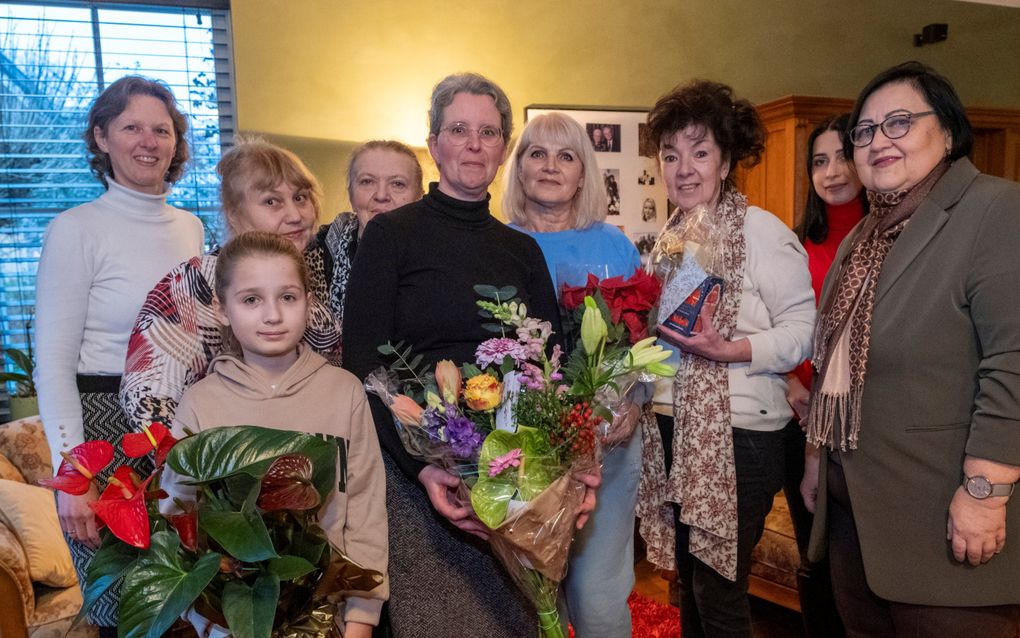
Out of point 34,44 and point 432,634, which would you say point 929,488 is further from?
point 34,44

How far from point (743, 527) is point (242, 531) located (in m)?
1.35

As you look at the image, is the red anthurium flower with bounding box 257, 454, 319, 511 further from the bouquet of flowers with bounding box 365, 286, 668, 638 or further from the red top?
the red top

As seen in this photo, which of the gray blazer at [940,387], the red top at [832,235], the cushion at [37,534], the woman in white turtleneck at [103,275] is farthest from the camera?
the cushion at [37,534]

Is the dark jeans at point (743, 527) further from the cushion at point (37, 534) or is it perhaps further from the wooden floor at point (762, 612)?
the cushion at point (37, 534)

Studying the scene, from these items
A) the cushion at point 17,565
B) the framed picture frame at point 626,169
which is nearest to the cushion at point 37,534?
the cushion at point 17,565

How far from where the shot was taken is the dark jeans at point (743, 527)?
6.10ft

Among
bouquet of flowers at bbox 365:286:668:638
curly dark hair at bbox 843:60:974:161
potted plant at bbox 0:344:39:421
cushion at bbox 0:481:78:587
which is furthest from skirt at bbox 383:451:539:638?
potted plant at bbox 0:344:39:421

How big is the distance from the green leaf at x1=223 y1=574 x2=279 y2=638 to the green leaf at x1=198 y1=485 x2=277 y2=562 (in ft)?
0.24

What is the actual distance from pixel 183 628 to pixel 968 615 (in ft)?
5.19

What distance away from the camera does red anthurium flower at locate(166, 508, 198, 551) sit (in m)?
1.09

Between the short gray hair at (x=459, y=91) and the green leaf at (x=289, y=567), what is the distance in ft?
3.29

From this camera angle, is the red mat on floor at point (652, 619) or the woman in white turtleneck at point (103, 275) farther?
the red mat on floor at point (652, 619)

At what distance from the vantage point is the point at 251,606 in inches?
40.0

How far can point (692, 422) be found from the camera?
1.85m
